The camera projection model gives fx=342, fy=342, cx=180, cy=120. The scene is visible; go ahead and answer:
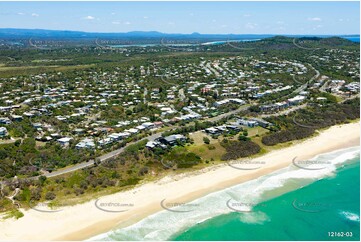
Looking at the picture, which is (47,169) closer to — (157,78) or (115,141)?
(115,141)

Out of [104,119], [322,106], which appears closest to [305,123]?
[322,106]

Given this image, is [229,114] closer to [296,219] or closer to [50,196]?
[296,219]

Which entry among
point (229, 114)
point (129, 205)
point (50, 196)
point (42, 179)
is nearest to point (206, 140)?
point (229, 114)

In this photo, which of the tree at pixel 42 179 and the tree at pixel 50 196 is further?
the tree at pixel 42 179

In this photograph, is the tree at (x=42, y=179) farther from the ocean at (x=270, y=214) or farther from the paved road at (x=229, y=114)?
the paved road at (x=229, y=114)

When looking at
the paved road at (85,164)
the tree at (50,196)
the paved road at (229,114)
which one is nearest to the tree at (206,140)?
the paved road at (85,164)

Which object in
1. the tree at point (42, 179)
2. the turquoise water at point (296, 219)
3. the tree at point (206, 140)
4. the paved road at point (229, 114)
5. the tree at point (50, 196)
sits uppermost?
the paved road at point (229, 114)
